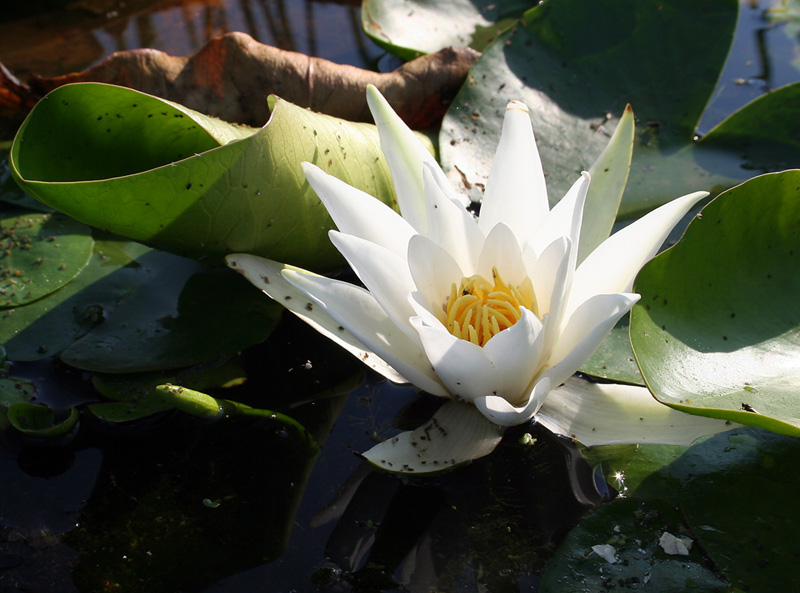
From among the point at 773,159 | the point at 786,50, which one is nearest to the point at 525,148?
the point at 773,159

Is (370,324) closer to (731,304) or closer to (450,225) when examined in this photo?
(450,225)

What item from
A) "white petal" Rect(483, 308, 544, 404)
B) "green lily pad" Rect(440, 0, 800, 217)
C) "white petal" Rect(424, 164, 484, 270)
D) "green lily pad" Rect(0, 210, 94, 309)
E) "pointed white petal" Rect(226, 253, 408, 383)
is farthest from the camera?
"green lily pad" Rect(440, 0, 800, 217)

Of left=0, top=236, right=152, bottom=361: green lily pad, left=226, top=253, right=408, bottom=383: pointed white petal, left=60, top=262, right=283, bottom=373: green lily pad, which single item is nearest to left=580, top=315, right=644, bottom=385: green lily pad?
left=226, top=253, right=408, bottom=383: pointed white petal

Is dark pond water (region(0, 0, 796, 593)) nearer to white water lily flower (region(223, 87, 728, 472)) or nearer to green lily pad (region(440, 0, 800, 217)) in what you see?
white water lily flower (region(223, 87, 728, 472))

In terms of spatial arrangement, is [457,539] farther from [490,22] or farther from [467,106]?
[490,22]

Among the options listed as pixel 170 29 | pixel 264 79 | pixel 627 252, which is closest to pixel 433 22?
pixel 264 79
